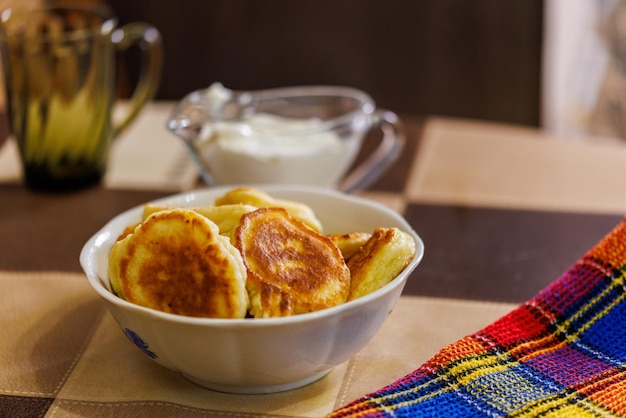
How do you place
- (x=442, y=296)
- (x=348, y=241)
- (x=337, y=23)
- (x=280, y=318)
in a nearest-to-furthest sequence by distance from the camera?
(x=280, y=318) < (x=348, y=241) < (x=442, y=296) < (x=337, y=23)

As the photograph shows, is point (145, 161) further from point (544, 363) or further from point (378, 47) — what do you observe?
point (378, 47)

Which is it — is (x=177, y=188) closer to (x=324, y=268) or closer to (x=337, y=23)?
(x=324, y=268)

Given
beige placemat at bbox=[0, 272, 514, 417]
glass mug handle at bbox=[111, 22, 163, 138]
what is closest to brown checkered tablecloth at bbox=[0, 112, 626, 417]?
beige placemat at bbox=[0, 272, 514, 417]

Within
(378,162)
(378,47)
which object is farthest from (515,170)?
(378,47)

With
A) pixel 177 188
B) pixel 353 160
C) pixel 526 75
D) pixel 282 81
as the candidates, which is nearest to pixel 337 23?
pixel 282 81

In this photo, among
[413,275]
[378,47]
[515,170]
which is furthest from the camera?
[378,47]

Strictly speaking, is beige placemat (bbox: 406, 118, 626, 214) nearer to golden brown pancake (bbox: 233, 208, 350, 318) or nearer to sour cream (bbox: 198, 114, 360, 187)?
sour cream (bbox: 198, 114, 360, 187)
